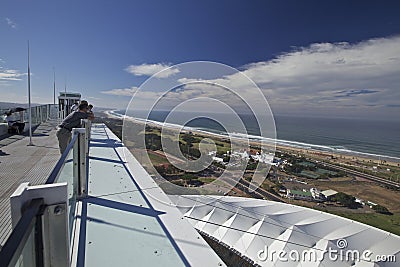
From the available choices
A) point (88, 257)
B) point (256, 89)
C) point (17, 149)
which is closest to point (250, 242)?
point (256, 89)

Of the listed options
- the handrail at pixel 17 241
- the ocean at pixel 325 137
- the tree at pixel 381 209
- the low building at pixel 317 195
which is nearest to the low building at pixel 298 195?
the low building at pixel 317 195

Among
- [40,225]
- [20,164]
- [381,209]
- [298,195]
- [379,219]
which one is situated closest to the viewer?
[40,225]

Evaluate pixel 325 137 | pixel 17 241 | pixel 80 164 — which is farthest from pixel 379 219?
pixel 325 137

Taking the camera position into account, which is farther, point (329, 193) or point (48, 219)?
point (329, 193)

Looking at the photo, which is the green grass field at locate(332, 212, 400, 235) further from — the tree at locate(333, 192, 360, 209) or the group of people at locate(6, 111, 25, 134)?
the group of people at locate(6, 111, 25, 134)

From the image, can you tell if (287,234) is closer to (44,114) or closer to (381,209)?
(381,209)

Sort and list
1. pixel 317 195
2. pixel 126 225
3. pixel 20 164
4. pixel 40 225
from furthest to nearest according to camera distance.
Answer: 1. pixel 317 195
2. pixel 20 164
3. pixel 126 225
4. pixel 40 225

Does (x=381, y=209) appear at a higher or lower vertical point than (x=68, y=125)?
lower
